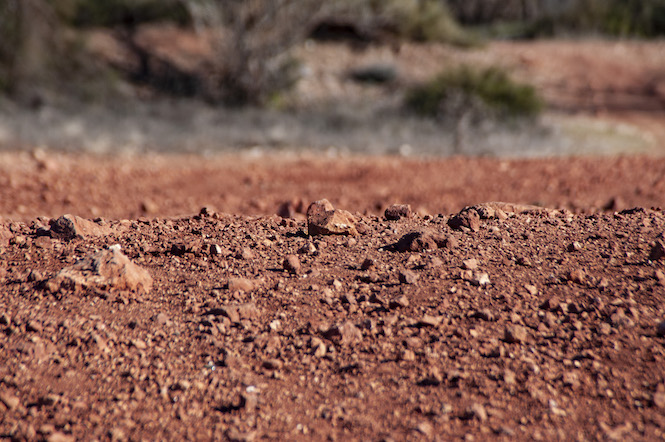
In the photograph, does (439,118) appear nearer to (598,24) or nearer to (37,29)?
(37,29)

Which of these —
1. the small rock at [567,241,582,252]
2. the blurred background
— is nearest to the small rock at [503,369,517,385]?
the small rock at [567,241,582,252]

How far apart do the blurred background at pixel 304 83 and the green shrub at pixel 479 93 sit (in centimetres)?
3

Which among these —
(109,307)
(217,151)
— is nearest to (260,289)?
(109,307)

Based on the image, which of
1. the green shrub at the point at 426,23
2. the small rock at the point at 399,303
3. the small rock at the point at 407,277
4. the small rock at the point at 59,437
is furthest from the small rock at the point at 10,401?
the green shrub at the point at 426,23

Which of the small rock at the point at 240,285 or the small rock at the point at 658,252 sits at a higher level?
the small rock at the point at 240,285

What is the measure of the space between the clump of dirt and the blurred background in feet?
18.7

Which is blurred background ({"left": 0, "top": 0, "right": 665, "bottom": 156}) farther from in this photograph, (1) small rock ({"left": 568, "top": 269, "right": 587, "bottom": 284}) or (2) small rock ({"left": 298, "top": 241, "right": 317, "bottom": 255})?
(1) small rock ({"left": 568, "top": 269, "right": 587, "bottom": 284})

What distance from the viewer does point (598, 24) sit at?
1795 cm

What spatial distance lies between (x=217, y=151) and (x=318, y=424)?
678 centimetres

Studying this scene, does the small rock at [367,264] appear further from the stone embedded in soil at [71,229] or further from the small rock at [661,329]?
the stone embedded in soil at [71,229]

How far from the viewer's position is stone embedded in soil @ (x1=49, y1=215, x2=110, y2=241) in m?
3.09

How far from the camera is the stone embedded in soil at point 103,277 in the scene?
101 inches

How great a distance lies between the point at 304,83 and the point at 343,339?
10853 millimetres

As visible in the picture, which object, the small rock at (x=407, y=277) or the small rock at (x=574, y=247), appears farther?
the small rock at (x=574, y=247)
